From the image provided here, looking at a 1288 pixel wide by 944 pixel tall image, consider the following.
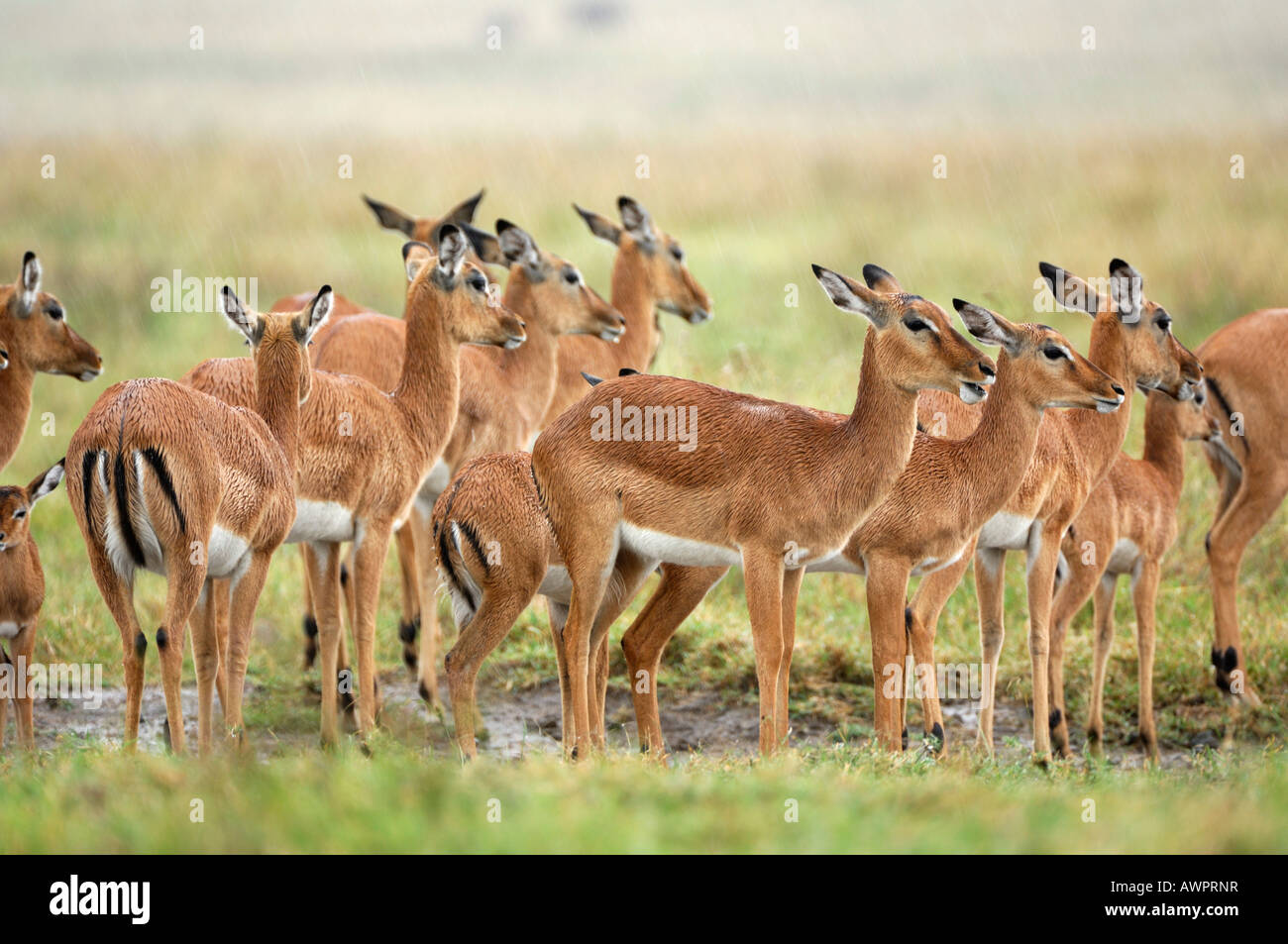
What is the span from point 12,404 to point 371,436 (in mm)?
1948

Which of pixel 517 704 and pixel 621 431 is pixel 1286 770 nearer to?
pixel 621 431

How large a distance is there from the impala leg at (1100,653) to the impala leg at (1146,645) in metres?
0.15

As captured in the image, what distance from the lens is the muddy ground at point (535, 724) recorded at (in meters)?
8.40

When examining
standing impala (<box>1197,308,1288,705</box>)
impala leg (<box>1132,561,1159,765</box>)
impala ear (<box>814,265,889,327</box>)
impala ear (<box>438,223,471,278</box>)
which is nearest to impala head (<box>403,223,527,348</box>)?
impala ear (<box>438,223,471,278</box>)

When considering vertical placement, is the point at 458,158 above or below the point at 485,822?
above

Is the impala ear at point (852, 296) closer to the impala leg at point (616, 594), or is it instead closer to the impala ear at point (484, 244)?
the impala leg at point (616, 594)

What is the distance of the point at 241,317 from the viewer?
766 centimetres

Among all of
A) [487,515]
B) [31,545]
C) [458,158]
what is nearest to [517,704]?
[487,515]

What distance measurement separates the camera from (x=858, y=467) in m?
6.96

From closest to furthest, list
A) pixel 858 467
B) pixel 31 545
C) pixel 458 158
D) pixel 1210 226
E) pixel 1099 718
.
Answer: pixel 858 467 → pixel 31 545 → pixel 1099 718 → pixel 1210 226 → pixel 458 158

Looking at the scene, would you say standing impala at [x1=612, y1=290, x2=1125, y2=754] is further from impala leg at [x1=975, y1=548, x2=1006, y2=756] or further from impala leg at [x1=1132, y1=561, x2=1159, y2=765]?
impala leg at [x1=1132, y1=561, x2=1159, y2=765]

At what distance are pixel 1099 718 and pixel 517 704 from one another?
324cm

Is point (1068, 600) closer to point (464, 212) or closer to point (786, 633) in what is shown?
point (786, 633)

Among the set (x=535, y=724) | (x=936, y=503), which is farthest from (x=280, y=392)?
(x=936, y=503)
